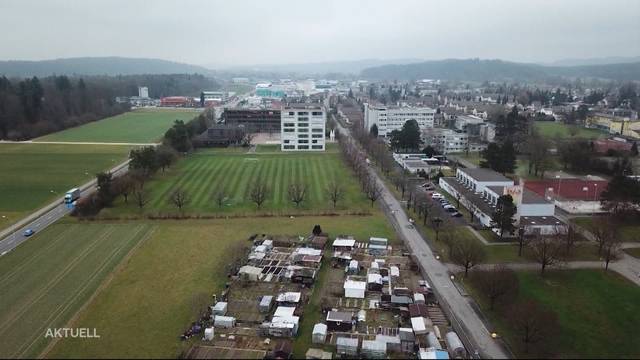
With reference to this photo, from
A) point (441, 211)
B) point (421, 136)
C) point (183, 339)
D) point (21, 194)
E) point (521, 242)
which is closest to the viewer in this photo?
point (183, 339)

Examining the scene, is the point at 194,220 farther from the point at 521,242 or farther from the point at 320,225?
the point at 521,242

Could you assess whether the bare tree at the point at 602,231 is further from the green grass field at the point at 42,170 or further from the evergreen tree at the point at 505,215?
the green grass field at the point at 42,170

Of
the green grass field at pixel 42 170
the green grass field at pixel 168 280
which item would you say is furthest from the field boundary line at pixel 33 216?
the green grass field at pixel 168 280

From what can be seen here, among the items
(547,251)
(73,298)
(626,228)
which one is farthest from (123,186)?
(626,228)

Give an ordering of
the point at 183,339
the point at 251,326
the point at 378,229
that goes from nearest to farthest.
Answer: the point at 183,339 → the point at 251,326 → the point at 378,229

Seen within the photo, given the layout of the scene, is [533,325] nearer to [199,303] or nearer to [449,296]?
[449,296]

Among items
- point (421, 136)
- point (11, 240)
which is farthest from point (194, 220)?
point (421, 136)
